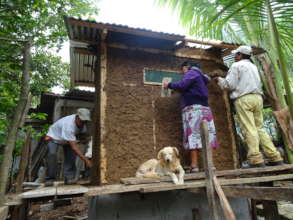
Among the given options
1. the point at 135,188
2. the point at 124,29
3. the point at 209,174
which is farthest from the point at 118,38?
the point at 209,174

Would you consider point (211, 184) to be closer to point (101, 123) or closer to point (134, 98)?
point (101, 123)

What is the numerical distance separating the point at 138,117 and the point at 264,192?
294 cm

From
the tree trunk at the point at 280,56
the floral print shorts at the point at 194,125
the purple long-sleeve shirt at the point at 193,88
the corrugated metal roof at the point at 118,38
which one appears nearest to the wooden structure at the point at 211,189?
the floral print shorts at the point at 194,125

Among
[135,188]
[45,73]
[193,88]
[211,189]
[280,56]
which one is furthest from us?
[45,73]

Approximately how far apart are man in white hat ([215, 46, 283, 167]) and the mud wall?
3.93 feet

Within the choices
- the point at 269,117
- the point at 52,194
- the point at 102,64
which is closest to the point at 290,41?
the point at 102,64

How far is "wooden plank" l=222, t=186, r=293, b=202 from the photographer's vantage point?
2053 mm

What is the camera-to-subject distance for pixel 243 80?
13.6 ft

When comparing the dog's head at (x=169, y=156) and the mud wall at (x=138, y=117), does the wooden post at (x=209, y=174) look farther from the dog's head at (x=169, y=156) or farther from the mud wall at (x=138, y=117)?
the mud wall at (x=138, y=117)

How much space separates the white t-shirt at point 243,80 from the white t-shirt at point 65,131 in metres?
3.53

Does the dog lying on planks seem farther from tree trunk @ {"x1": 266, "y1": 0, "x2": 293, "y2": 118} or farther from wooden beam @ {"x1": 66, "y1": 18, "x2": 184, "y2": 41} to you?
wooden beam @ {"x1": 66, "y1": 18, "x2": 184, "y2": 41}

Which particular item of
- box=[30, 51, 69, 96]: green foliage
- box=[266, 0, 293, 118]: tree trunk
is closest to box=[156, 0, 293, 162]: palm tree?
box=[266, 0, 293, 118]: tree trunk

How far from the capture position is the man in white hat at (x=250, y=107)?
12.5 ft

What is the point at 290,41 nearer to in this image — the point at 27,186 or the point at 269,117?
the point at 27,186
